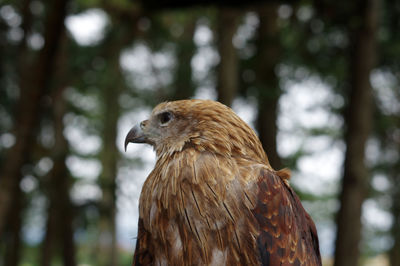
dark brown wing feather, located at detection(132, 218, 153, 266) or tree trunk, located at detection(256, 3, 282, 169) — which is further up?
tree trunk, located at detection(256, 3, 282, 169)

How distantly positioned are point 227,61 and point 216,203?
203 inches

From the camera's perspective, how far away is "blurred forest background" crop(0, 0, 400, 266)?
6.26 metres

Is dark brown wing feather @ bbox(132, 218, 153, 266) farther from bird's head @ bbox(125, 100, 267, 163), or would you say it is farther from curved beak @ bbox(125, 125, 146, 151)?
curved beak @ bbox(125, 125, 146, 151)

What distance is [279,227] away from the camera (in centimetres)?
232

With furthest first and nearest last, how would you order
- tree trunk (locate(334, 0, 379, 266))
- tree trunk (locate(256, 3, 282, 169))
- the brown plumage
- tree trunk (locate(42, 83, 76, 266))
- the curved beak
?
1. tree trunk (locate(42, 83, 76, 266))
2. tree trunk (locate(256, 3, 282, 169))
3. tree trunk (locate(334, 0, 379, 266))
4. the curved beak
5. the brown plumage

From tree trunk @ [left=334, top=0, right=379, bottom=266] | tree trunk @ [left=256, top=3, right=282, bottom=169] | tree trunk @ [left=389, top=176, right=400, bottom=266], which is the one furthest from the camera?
tree trunk @ [left=389, top=176, right=400, bottom=266]

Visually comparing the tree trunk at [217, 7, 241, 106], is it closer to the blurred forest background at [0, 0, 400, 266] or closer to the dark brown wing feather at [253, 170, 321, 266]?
the blurred forest background at [0, 0, 400, 266]

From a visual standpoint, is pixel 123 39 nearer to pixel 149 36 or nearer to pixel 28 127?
pixel 149 36

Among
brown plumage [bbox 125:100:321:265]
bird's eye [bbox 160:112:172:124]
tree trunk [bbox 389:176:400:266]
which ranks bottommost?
tree trunk [bbox 389:176:400:266]

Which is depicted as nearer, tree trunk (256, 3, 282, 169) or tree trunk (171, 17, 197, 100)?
tree trunk (256, 3, 282, 169)

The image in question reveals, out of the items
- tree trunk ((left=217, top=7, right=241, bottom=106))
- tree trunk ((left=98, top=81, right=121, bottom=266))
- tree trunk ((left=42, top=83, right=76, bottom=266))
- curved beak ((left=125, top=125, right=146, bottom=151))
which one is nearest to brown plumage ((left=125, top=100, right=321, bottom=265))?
curved beak ((left=125, top=125, right=146, bottom=151))

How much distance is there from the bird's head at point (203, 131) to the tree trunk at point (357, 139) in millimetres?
4143

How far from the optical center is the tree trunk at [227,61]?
6770 mm

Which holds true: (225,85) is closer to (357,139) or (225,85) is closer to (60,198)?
(357,139)
